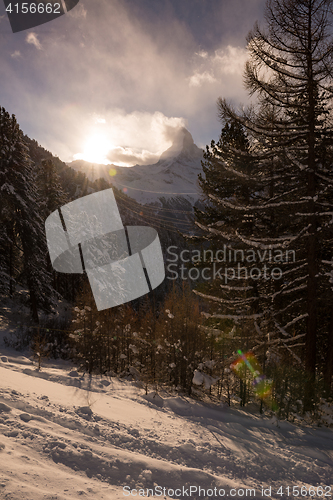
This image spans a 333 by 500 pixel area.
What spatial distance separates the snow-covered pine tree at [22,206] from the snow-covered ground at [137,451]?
12.0 m

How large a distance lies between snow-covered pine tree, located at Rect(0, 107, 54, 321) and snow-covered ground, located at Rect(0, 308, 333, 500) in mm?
12041

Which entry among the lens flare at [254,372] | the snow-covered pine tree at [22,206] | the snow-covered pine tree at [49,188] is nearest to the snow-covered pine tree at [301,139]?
the lens flare at [254,372]

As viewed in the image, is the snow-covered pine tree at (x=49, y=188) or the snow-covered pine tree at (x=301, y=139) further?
the snow-covered pine tree at (x=49, y=188)

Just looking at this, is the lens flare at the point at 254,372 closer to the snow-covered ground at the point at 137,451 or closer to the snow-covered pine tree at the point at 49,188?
the snow-covered ground at the point at 137,451

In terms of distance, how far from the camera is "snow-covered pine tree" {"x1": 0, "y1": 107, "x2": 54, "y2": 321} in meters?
16.3

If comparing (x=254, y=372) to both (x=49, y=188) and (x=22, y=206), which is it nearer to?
(x=22, y=206)

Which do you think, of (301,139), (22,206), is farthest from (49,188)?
(301,139)

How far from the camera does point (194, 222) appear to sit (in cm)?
1261

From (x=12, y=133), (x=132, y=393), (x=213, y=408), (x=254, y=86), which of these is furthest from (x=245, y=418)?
(x=12, y=133)

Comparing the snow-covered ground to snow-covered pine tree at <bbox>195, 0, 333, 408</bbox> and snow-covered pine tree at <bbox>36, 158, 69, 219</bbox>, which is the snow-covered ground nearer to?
snow-covered pine tree at <bbox>195, 0, 333, 408</bbox>

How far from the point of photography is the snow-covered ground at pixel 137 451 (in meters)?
2.81

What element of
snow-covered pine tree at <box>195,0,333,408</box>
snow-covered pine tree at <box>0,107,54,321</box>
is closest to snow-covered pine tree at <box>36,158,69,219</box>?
snow-covered pine tree at <box>0,107,54,321</box>

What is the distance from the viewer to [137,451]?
13.5ft

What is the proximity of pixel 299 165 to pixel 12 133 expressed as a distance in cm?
1803
